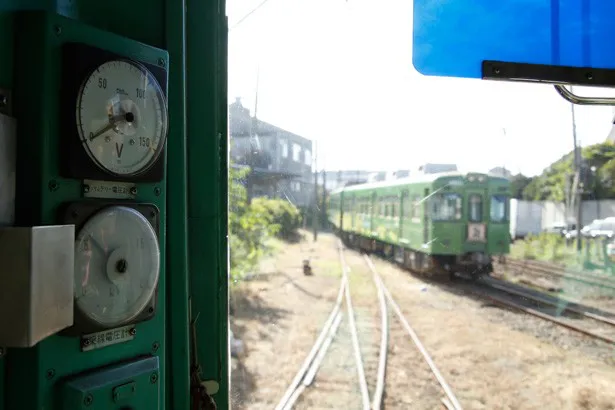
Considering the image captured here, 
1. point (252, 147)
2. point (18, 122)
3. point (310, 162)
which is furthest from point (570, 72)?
point (18, 122)

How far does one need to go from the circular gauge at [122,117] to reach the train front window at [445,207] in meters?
1.48

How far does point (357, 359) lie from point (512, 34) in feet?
6.70

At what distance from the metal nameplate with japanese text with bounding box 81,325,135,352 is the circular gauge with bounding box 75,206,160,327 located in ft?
0.08

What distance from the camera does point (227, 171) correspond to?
1.22 metres

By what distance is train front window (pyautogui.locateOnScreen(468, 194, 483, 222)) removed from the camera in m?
2.83

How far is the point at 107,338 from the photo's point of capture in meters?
0.92

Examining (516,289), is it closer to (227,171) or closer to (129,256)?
(227,171)

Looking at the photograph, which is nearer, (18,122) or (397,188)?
(18,122)

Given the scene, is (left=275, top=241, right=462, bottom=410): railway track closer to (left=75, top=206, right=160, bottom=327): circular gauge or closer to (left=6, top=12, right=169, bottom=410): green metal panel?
(left=75, top=206, right=160, bottom=327): circular gauge

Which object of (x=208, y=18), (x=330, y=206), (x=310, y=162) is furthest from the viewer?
(x=330, y=206)


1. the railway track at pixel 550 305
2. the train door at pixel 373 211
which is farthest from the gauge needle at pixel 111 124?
the railway track at pixel 550 305

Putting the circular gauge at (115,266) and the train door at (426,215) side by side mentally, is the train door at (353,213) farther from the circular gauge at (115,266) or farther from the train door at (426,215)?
the circular gauge at (115,266)

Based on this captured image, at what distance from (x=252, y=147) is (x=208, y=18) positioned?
42 centimetres

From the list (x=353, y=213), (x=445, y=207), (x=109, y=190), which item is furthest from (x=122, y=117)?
(x=445, y=207)
